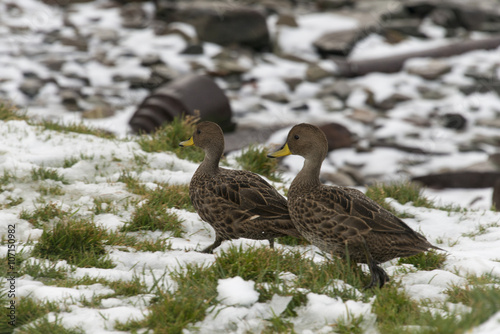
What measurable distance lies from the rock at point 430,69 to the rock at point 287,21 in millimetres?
4110

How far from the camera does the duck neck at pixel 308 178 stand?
14.8ft

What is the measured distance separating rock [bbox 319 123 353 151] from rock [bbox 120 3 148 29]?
852 cm

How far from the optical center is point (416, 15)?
19797 millimetres

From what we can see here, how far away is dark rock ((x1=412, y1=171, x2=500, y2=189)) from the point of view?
31.9 feet

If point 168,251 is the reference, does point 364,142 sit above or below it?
below

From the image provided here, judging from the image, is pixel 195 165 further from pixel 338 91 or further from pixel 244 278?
pixel 338 91

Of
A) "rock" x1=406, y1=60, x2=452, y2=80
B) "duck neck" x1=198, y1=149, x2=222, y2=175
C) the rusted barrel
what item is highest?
"duck neck" x1=198, y1=149, x2=222, y2=175

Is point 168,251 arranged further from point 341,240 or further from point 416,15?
point 416,15

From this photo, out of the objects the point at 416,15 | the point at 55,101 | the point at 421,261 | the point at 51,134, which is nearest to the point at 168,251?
the point at 421,261

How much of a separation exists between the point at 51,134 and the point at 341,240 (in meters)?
4.54

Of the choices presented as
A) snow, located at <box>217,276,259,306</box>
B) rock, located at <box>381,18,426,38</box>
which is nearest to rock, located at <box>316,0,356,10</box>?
rock, located at <box>381,18,426,38</box>

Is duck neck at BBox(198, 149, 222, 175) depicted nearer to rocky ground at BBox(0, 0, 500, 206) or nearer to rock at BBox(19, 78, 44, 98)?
rocky ground at BBox(0, 0, 500, 206)

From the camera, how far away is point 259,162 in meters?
7.09

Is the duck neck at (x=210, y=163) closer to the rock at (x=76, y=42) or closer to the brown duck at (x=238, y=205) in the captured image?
the brown duck at (x=238, y=205)
